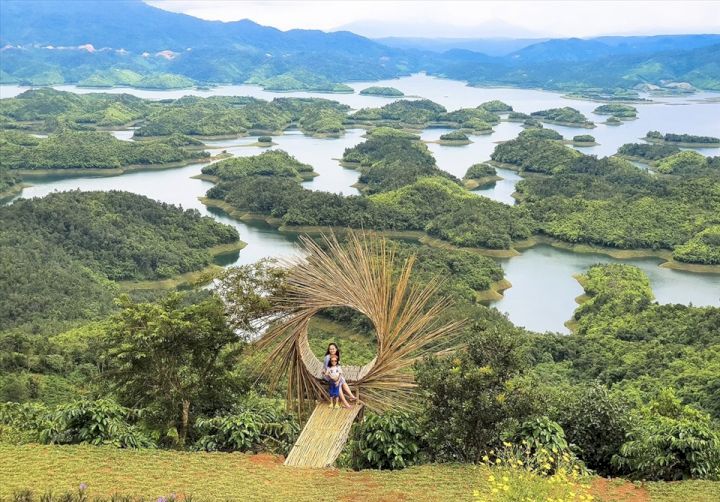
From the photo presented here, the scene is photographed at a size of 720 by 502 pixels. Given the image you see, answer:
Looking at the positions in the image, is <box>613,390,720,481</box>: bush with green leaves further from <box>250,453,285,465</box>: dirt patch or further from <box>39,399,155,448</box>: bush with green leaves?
<box>39,399,155,448</box>: bush with green leaves

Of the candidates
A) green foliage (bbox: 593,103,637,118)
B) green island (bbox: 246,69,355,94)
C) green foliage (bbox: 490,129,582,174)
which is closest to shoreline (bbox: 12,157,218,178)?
green foliage (bbox: 490,129,582,174)

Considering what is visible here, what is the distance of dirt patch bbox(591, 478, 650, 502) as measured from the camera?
7295mm

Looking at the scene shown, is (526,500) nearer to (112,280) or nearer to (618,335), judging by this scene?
(618,335)

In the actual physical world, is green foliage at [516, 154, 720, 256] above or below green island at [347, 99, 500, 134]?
above

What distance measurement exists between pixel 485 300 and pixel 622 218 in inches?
564

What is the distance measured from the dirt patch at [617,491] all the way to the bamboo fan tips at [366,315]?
2304mm

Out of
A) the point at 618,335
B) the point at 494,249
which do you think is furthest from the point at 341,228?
the point at 618,335

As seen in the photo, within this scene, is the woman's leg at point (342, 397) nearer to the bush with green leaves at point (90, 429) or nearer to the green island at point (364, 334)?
the green island at point (364, 334)

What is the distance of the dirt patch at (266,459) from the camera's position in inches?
309

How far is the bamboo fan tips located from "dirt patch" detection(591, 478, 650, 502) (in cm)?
230

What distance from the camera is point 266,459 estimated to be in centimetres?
799

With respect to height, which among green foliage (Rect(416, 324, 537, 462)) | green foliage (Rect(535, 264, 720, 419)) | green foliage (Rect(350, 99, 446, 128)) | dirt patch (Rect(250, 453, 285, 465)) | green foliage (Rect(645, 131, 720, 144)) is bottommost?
green foliage (Rect(350, 99, 446, 128))

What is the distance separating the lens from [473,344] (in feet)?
26.2

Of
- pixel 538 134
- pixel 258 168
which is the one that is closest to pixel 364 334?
pixel 258 168
